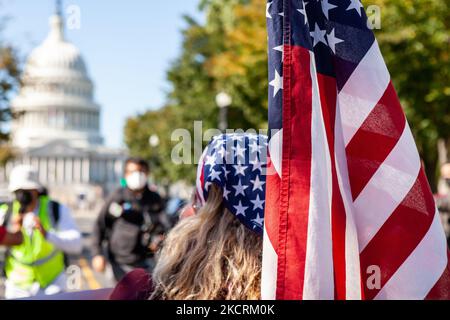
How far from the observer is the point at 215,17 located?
30109mm

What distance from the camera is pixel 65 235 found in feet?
17.3

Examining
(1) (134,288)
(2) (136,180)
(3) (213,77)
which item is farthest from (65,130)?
(1) (134,288)

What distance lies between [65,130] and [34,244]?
107921mm

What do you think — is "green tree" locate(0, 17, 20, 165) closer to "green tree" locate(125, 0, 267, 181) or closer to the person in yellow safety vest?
"green tree" locate(125, 0, 267, 181)

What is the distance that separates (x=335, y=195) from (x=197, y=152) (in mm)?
582

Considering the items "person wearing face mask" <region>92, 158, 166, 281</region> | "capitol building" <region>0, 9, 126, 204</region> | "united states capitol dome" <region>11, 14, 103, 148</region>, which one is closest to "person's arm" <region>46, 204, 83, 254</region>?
"person wearing face mask" <region>92, 158, 166, 281</region>

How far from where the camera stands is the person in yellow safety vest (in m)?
5.15

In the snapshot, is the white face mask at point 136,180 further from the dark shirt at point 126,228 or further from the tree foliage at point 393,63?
the tree foliage at point 393,63

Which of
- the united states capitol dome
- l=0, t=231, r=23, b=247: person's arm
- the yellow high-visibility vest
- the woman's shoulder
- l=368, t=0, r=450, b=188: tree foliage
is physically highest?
the united states capitol dome

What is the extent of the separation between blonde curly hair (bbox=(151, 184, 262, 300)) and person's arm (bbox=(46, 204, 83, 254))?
3.31 metres

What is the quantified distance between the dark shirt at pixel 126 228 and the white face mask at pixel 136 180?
7cm

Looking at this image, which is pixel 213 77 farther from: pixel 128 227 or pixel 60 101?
pixel 60 101

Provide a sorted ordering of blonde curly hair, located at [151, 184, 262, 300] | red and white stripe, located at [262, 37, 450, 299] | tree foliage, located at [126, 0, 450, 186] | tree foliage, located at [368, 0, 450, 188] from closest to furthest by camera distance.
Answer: red and white stripe, located at [262, 37, 450, 299], blonde curly hair, located at [151, 184, 262, 300], tree foliage, located at [368, 0, 450, 188], tree foliage, located at [126, 0, 450, 186]
